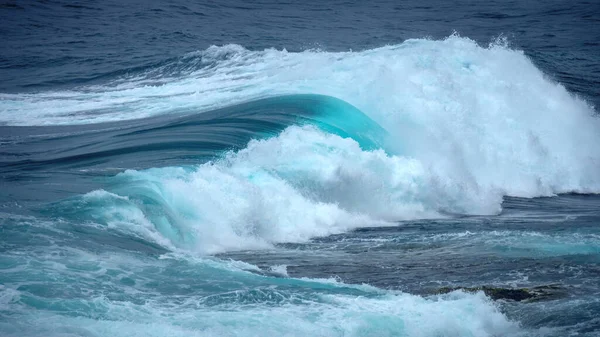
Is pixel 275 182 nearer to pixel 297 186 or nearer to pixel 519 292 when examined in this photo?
pixel 297 186

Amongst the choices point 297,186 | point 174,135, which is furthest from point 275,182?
point 174,135

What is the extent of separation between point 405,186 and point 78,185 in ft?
14.1

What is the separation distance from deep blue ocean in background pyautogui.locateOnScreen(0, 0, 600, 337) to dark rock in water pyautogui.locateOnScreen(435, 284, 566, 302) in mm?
27

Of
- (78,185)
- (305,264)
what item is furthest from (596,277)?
(78,185)

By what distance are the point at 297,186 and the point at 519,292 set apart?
4.17 meters

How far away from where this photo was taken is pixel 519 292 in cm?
727

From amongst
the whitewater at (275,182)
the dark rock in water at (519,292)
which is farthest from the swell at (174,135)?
the dark rock in water at (519,292)

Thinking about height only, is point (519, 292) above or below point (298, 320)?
above

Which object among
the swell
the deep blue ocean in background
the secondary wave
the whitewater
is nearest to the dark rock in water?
the deep blue ocean in background

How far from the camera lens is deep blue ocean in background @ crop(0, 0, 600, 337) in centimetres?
681

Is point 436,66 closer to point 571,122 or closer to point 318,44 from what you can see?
point 571,122

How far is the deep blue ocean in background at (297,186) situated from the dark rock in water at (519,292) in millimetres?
27

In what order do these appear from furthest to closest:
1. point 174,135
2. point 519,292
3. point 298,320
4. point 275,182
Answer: point 174,135 < point 275,182 < point 519,292 < point 298,320

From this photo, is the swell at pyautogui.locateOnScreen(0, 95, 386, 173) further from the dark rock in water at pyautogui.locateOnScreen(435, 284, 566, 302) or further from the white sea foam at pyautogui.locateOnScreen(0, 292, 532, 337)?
the dark rock in water at pyautogui.locateOnScreen(435, 284, 566, 302)
